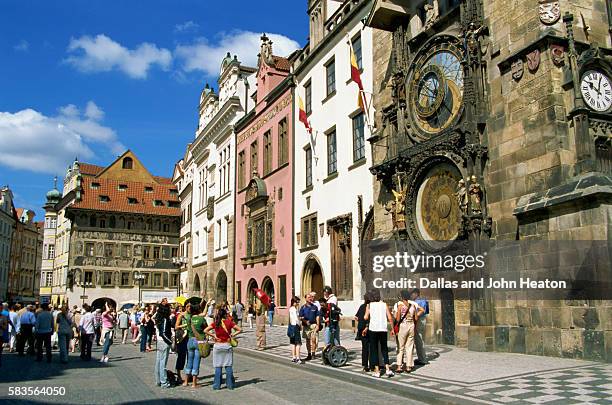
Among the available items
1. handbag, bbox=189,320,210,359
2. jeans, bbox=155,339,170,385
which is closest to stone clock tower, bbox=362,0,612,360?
handbag, bbox=189,320,210,359

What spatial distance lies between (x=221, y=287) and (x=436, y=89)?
97.5 feet

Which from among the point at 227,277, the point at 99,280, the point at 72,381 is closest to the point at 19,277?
the point at 99,280

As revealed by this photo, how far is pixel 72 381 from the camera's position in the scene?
11.9 m

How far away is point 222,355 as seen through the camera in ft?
36.2

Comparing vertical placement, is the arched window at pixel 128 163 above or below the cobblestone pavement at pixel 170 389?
above

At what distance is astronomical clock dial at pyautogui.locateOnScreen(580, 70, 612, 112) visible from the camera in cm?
1335

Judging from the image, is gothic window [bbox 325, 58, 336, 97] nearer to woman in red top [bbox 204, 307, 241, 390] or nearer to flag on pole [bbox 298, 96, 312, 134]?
flag on pole [bbox 298, 96, 312, 134]

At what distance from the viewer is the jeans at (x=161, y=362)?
11.3 meters

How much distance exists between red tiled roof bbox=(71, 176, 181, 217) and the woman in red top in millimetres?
53566

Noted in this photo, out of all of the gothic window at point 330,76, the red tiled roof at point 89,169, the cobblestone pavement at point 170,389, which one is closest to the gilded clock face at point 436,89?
the cobblestone pavement at point 170,389

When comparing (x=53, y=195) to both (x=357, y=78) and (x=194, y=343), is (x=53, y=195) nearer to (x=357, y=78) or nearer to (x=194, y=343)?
(x=357, y=78)

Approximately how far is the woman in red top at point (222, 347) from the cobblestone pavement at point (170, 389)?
0.78ft

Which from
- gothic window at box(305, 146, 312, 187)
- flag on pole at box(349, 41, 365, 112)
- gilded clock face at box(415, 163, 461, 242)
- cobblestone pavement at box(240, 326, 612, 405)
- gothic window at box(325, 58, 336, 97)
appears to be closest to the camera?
cobblestone pavement at box(240, 326, 612, 405)

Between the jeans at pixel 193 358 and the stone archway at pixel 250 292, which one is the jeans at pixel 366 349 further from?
the stone archway at pixel 250 292
